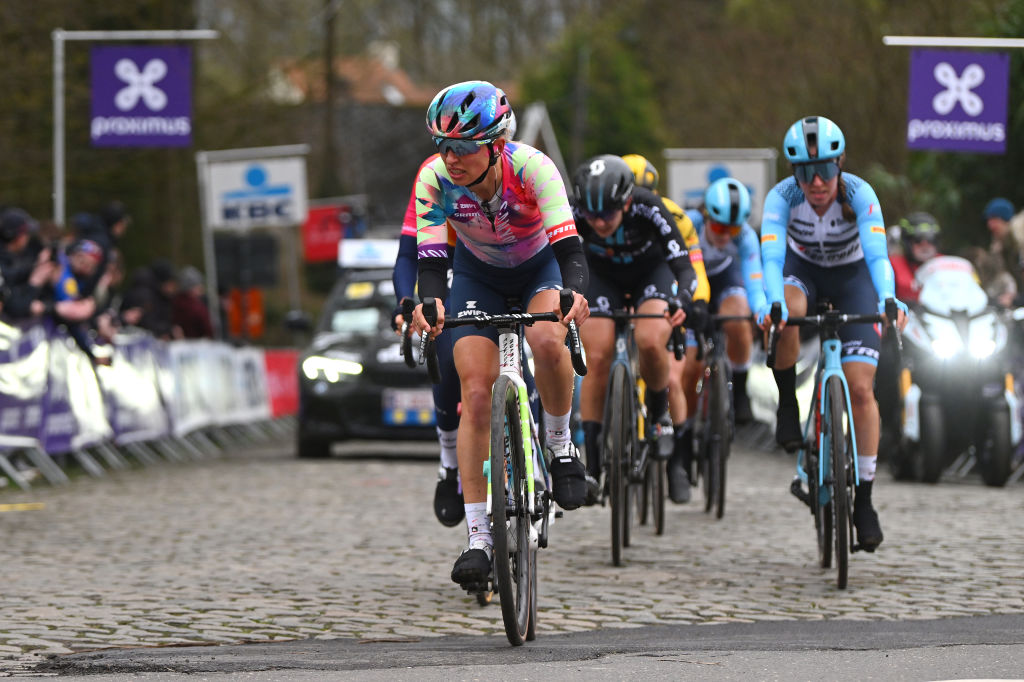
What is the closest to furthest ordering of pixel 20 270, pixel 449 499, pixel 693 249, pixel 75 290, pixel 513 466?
1. pixel 513 466
2. pixel 449 499
3. pixel 693 249
4. pixel 20 270
5. pixel 75 290

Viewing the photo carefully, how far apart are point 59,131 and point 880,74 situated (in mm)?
14009

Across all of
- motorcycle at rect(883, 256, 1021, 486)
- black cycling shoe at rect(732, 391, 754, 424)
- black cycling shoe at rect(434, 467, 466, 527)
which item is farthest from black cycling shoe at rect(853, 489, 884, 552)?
motorcycle at rect(883, 256, 1021, 486)

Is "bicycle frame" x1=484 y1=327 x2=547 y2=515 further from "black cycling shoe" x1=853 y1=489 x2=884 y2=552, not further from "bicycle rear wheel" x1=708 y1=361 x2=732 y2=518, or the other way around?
"bicycle rear wheel" x1=708 y1=361 x2=732 y2=518

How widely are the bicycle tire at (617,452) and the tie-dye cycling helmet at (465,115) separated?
2999 mm

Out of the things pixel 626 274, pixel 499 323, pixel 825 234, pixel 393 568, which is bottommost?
pixel 393 568

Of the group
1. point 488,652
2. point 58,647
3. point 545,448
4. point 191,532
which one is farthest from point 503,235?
point 191,532

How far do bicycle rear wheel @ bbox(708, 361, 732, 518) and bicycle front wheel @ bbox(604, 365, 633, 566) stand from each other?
72.9 inches

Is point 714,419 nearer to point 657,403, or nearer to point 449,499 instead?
point 657,403

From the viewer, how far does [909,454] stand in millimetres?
14898

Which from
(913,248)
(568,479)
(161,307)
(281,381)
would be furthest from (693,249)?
(281,381)

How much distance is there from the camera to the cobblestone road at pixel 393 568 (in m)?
7.52

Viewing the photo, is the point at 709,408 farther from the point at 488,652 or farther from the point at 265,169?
the point at 265,169

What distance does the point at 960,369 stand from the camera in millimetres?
14164

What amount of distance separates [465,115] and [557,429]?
1.45 metres
